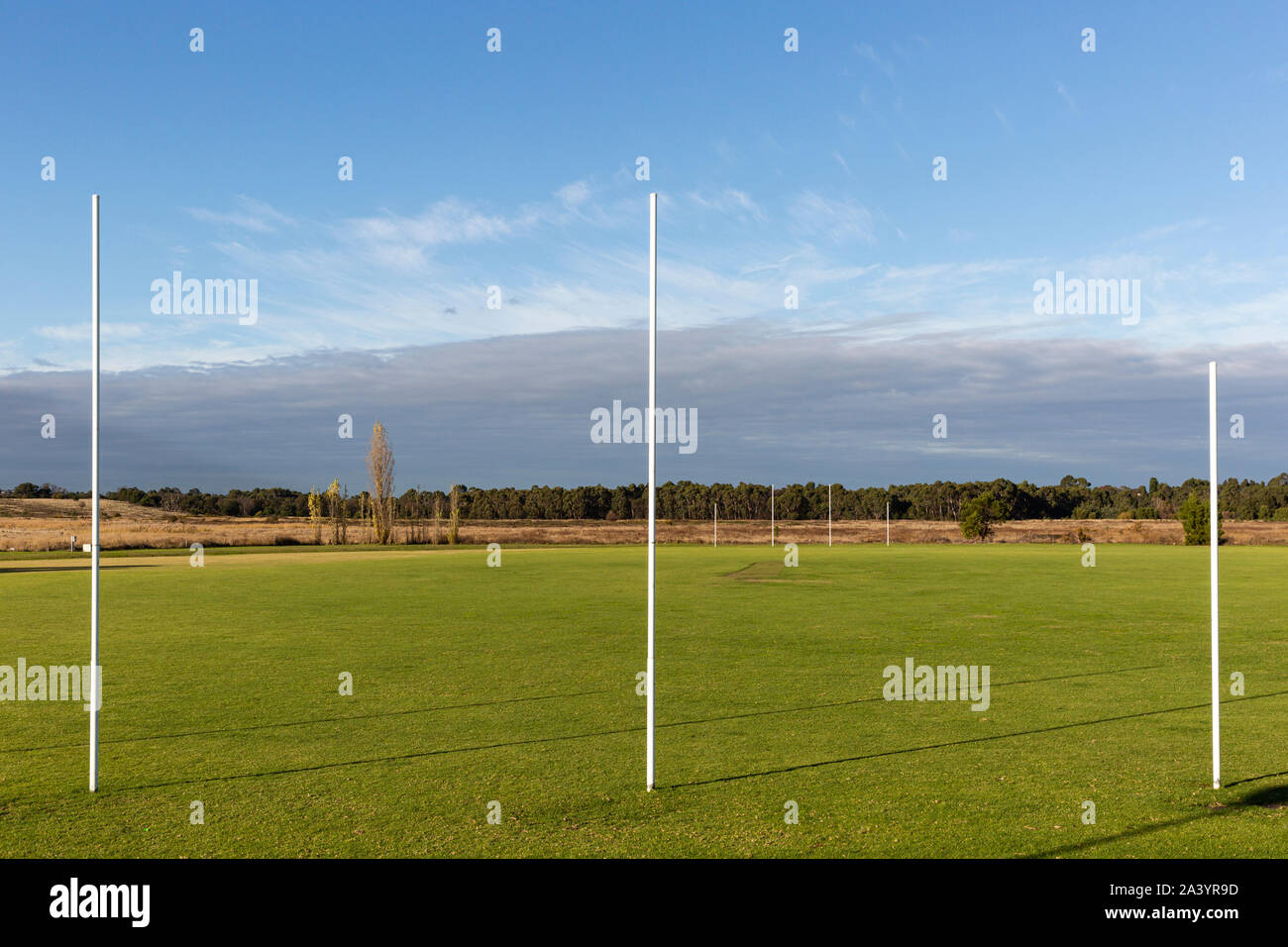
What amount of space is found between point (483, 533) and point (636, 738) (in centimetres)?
8000

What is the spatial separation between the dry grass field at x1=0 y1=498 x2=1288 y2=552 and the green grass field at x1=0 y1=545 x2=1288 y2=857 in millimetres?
47302

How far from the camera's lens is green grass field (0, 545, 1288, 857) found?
6223 mm

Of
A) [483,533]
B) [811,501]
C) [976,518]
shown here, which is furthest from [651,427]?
[811,501]

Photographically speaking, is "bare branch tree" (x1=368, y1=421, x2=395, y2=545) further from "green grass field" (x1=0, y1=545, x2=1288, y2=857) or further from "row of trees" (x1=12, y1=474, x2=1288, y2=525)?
"green grass field" (x1=0, y1=545, x2=1288, y2=857)

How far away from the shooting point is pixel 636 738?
9023 mm

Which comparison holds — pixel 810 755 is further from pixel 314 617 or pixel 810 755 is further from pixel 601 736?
pixel 314 617

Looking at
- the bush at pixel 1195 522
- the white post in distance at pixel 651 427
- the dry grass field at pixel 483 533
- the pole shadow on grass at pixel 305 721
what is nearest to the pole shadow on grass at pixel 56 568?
the dry grass field at pixel 483 533

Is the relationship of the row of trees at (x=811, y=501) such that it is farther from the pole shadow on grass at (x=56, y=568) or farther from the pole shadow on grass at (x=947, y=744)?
the pole shadow on grass at (x=947, y=744)

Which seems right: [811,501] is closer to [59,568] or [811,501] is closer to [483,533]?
[483,533]

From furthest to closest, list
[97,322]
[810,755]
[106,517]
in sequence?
[106,517]
[810,755]
[97,322]

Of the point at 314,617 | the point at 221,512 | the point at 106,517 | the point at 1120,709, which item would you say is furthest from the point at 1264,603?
the point at 221,512

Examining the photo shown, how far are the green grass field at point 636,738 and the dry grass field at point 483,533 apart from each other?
47302 mm

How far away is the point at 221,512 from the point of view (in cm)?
11950
